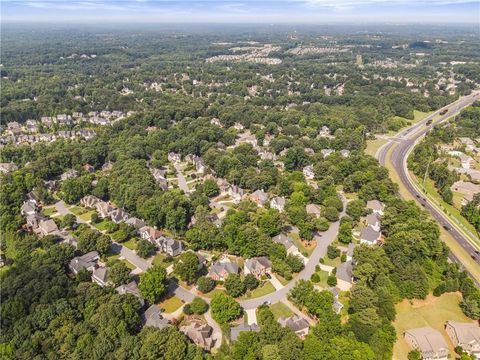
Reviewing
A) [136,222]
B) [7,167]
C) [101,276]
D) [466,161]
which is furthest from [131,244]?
[466,161]

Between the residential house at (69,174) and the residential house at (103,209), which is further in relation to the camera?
the residential house at (69,174)

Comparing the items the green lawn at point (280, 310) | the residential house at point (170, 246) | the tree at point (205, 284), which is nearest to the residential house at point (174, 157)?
the residential house at point (170, 246)

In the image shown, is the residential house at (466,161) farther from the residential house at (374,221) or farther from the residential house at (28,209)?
the residential house at (28,209)

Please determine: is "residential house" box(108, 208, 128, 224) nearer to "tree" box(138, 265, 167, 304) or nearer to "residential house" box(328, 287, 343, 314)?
"tree" box(138, 265, 167, 304)

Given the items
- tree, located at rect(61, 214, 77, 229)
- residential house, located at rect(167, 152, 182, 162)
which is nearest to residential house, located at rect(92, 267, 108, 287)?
tree, located at rect(61, 214, 77, 229)

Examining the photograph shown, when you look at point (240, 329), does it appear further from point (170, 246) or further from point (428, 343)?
point (428, 343)

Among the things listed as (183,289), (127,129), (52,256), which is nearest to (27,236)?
(52,256)
